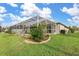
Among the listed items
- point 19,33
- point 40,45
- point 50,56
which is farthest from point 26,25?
point 50,56

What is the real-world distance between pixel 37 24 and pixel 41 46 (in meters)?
0.20

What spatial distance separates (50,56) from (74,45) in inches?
9.2

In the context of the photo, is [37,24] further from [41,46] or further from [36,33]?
[41,46]

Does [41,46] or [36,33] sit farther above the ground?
[36,33]

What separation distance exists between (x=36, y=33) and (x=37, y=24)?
82 millimetres

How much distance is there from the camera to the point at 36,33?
1.48 m

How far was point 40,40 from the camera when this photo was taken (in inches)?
58.5

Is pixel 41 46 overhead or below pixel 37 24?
below

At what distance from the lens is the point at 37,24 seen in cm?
149

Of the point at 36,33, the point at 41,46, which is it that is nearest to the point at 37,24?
the point at 36,33

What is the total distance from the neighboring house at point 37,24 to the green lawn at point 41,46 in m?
0.06

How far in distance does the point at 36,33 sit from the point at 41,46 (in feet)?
0.41

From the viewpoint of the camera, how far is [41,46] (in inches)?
58.2

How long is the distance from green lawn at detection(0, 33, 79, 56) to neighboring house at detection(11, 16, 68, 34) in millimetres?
58
